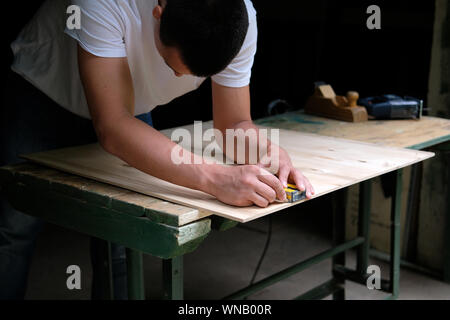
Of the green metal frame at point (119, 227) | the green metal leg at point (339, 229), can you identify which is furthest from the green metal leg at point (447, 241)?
the green metal frame at point (119, 227)

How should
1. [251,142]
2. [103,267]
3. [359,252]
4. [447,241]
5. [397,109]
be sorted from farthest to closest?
[447,241] < [359,252] < [397,109] < [103,267] < [251,142]

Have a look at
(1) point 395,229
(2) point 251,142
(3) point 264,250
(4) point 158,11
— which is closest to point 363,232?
(1) point 395,229

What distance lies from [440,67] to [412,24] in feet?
1.63

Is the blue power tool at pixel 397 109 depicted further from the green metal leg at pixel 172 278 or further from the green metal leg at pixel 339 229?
the green metal leg at pixel 172 278

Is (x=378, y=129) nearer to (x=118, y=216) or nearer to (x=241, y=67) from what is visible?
(x=241, y=67)

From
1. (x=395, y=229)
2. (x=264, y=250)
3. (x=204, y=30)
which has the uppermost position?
(x=204, y=30)

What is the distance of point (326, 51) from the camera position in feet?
12.1

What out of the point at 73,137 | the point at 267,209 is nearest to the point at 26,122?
the point at 73,137

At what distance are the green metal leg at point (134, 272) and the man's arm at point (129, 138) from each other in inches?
13.6

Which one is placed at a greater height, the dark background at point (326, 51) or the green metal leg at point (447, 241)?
the dark background at point (326, 51)

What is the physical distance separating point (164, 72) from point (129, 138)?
13.0 inches

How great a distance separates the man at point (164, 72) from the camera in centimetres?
127

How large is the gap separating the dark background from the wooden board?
149 cm
